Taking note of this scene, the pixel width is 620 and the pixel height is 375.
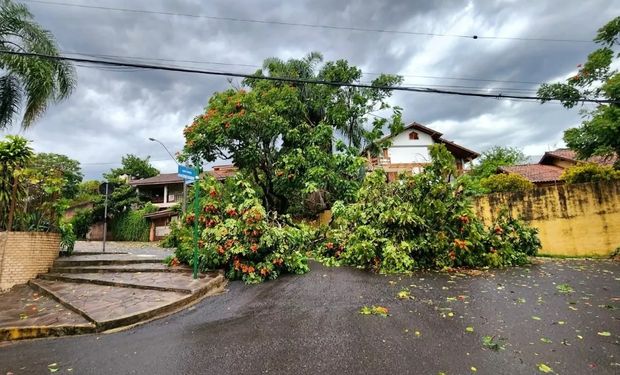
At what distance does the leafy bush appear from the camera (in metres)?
7.35

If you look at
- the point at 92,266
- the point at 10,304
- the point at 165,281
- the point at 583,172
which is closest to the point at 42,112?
the point at 92,266

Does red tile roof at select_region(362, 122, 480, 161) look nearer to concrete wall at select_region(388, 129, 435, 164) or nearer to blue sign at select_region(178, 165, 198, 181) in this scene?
concrete wall at select_region(388, 129, 435, 164)

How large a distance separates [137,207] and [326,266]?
2670 cm

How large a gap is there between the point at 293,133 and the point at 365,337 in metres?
11.2

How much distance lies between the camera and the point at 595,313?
430 cm

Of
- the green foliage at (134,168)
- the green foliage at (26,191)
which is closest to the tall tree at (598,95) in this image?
the green foliage at (26,191)

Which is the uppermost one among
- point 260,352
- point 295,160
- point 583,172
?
point 295,160

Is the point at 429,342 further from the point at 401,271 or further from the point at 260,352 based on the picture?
the point at 401,271

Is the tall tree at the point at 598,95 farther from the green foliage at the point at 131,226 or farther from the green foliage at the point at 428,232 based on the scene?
the green foliage at the point at 131,226

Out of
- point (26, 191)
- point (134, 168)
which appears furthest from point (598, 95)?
point (134, 168)

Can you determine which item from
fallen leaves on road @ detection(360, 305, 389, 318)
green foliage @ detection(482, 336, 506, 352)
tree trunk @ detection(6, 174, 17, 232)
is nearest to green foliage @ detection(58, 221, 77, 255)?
tree trunk @ detection(6, 174, 17, 232)

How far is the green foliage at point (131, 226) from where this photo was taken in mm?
26016

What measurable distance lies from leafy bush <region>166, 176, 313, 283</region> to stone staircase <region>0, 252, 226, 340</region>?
1.52 ft

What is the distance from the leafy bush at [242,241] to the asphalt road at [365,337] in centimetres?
134
